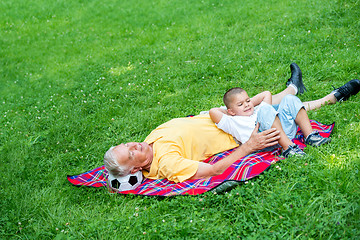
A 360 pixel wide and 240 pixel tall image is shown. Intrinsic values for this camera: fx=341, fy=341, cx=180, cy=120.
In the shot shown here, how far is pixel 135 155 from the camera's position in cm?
449

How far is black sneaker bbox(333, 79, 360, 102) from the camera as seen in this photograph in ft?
17.3

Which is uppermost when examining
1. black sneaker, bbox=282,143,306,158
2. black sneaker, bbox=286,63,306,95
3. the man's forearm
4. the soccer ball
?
black sneaker, bbox=286,63,306,95

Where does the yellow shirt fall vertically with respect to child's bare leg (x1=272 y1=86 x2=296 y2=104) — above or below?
below

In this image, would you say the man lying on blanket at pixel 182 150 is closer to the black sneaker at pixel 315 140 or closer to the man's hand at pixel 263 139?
the man's hand at pixel 263 139

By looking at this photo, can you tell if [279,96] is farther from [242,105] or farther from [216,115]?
[216,115]

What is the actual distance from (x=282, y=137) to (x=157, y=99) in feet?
11.1

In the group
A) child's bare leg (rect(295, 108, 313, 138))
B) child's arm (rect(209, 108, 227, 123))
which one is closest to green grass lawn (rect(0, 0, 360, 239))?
child's bare leg (rect(295, 108, 313, 138))

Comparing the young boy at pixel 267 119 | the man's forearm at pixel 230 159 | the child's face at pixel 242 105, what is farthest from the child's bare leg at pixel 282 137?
the child's face at pixel 242 105

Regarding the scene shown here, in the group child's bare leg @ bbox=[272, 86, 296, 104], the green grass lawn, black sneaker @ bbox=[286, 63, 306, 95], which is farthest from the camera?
black sneaker @ bbox=[286, 63, 306, 95]

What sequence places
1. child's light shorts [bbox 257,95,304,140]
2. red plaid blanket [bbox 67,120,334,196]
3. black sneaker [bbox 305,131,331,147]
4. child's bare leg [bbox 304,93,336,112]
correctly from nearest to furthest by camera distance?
1. red plaid blanket [bbox 67,120,334,196]
2. black sneaker [bbox 305,131,331,147]
3. child's light shorts [bbox 257,95,304,140]
4. child's bare leg [bbox 304,93,336,112]

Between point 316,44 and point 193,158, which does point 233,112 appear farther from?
point 316,44

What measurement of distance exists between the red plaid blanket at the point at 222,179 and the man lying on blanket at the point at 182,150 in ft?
0.32

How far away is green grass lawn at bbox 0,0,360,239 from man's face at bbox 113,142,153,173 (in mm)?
454

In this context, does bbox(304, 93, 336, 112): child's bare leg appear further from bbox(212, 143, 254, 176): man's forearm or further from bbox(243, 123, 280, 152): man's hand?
bbox(212, 143, 254, 176): man's forearm
